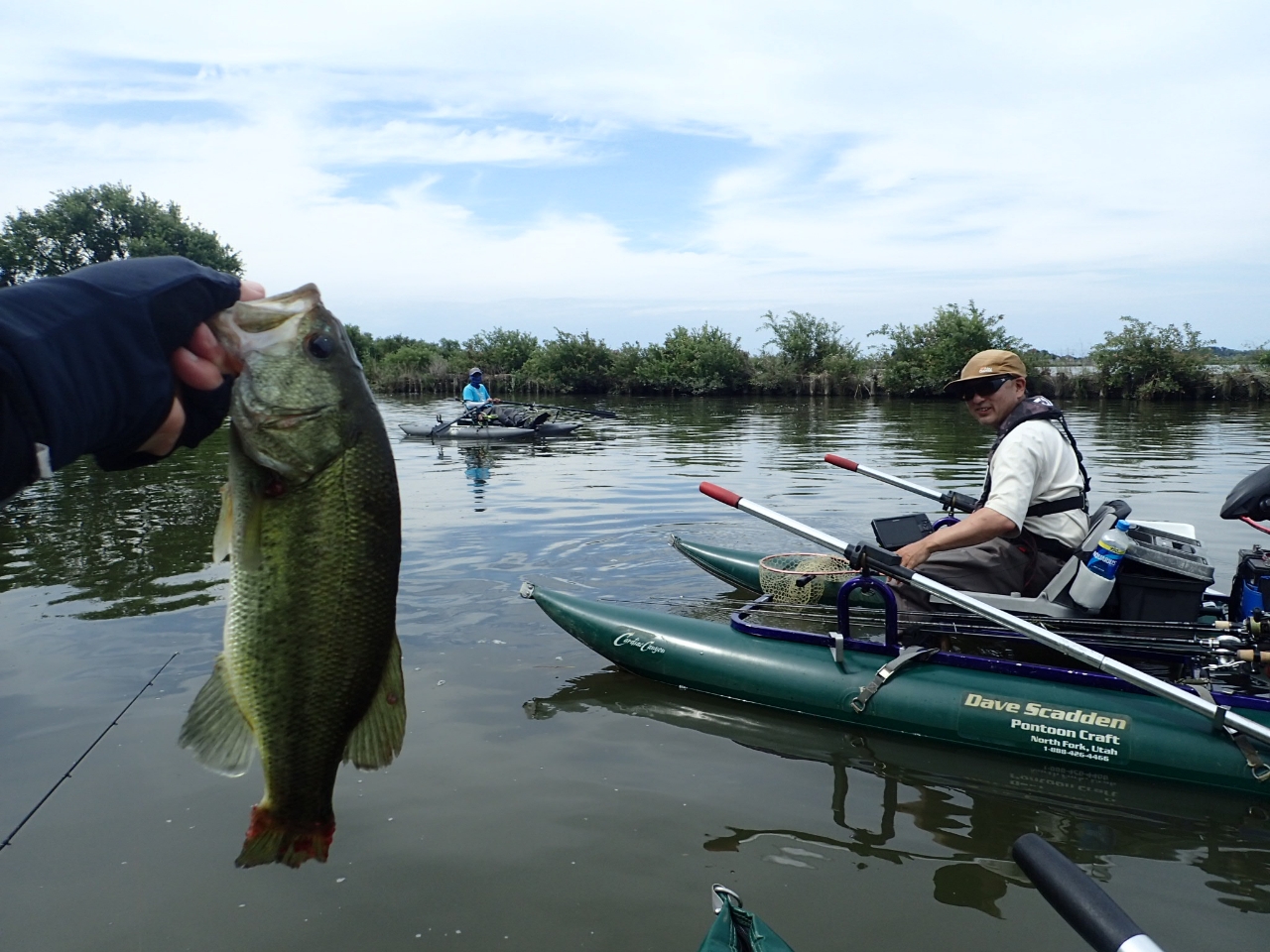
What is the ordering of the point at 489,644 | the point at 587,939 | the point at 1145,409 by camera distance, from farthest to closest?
the point at 1145,409 → the point at 489,644 → the point at 587,939

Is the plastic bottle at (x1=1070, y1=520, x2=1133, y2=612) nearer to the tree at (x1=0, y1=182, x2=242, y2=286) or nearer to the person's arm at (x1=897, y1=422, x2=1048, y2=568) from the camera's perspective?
the person's arm at (x1=897, y1=422, x2=1048, y2=568)

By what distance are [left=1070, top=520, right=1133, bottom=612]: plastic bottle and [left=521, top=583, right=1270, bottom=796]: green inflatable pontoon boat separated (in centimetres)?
47

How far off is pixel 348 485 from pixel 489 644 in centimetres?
598

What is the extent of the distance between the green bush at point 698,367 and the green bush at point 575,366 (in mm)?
2495

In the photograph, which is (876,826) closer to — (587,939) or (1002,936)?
(1002,936)

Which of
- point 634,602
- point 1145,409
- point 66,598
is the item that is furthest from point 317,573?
point 1145,409

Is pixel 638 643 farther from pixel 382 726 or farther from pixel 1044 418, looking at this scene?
pixel 382 726

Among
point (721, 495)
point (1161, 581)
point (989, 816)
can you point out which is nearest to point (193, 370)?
point (989, 816)

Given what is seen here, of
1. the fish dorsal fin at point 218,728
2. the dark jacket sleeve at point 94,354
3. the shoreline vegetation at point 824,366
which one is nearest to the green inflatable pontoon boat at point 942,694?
the fish dorsal fin at point 218,728

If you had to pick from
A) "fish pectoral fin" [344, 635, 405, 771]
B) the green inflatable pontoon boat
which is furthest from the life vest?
"fish pectoral fin" [344, 635, 405, 771]

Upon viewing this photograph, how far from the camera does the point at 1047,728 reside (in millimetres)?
5379

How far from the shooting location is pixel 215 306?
1733 millimetres

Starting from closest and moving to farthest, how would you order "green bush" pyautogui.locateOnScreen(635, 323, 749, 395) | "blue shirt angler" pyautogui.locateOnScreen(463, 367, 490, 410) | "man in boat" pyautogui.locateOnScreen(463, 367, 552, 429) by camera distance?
"man in boat" pyautogui.locateOnScreen(463, 367, 552, 429)
"blue shirt angler" pyautogui.locateOnScreen(463, 367, 490, 410)
"green bush" pyautogui.locateOnScreen(635, 323, 749, 395)

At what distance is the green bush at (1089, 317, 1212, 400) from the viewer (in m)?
39.4
